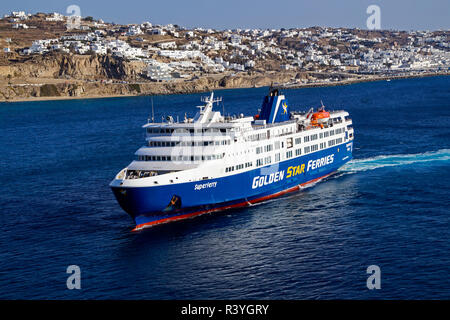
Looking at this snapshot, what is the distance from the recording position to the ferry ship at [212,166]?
35812mm

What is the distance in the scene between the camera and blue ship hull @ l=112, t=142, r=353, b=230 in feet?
116

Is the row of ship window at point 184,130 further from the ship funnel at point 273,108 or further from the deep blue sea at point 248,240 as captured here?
the ship funnel at point 273,108

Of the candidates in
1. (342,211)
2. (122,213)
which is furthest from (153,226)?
(342,211)

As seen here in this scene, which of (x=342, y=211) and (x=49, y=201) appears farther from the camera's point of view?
(x=49, y=201)

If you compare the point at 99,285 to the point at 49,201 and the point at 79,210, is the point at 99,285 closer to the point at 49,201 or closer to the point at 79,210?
the point at 79,210

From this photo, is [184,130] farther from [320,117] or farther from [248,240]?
[320,117]

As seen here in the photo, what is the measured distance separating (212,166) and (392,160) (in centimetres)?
2373

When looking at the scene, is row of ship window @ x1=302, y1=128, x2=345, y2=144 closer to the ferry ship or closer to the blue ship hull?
the ferry ship

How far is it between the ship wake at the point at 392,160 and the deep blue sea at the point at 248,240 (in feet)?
0.34

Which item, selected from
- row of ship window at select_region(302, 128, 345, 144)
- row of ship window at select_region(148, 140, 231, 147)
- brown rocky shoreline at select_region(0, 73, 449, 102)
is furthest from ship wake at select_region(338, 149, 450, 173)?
brown rocky shoreline at select_region(0, 73, 449, 102)

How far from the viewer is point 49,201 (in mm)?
43750

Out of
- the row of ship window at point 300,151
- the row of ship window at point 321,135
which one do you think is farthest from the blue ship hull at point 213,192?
the row of ship window at point 321,135

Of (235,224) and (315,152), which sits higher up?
(315,152)

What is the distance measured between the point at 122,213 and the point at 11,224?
7.68 m
